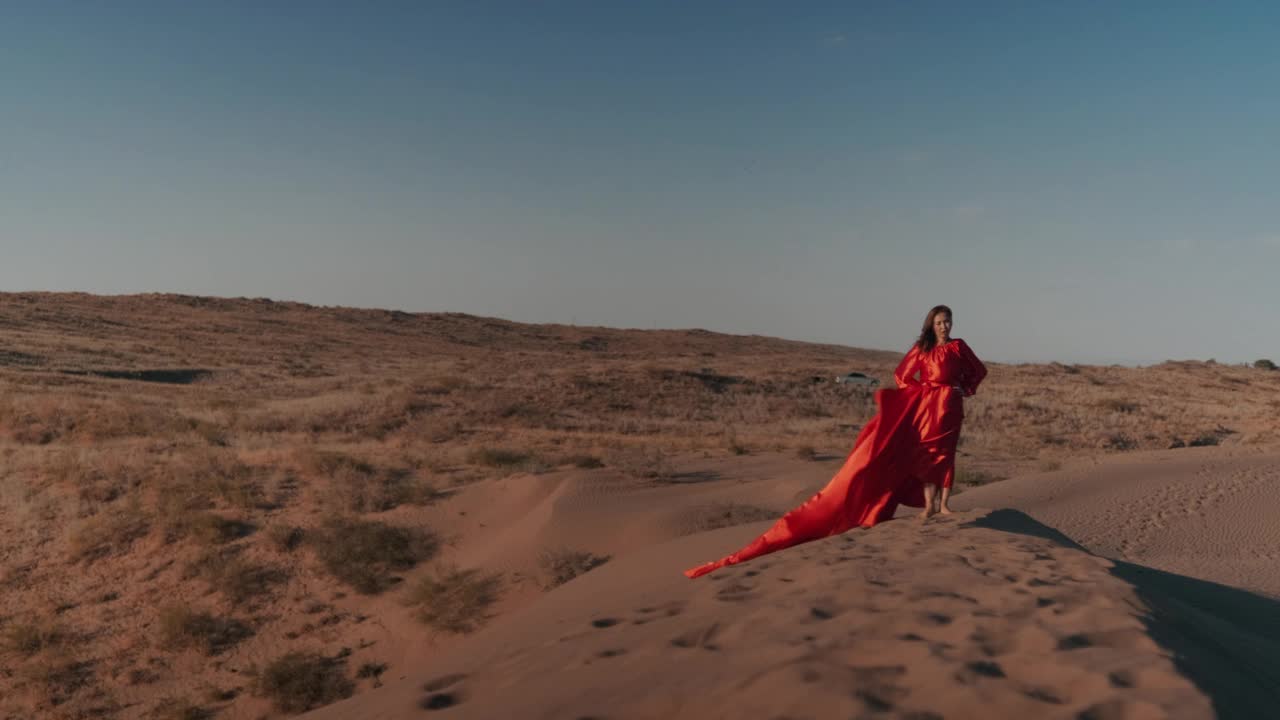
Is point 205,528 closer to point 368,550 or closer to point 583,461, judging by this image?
point 368,550

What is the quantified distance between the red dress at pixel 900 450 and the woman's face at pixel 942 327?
0.27 ft

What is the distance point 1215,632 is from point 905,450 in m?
2.75

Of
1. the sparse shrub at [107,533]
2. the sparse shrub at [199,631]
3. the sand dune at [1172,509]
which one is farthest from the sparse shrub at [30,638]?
the sand dune at [1172,509]

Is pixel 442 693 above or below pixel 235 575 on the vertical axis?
above

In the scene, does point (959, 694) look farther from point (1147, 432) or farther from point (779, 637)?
point (1147, 432)

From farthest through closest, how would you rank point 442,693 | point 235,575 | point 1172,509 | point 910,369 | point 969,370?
point 1172,509 < point 235,575 < point 910,369 < point 969,370 < point 442,693

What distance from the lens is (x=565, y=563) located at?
8.33 meters

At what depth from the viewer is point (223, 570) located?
8922 millimetres

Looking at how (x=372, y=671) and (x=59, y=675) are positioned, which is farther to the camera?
(x=59, y=675)

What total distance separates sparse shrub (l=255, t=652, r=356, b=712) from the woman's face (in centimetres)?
591

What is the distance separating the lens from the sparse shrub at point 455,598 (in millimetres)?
7516

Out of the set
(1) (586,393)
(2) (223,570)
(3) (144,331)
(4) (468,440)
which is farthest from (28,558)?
(3) (144,331)

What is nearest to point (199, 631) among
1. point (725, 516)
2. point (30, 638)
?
point (30, 638)

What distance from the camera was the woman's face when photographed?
6996 millimetres
